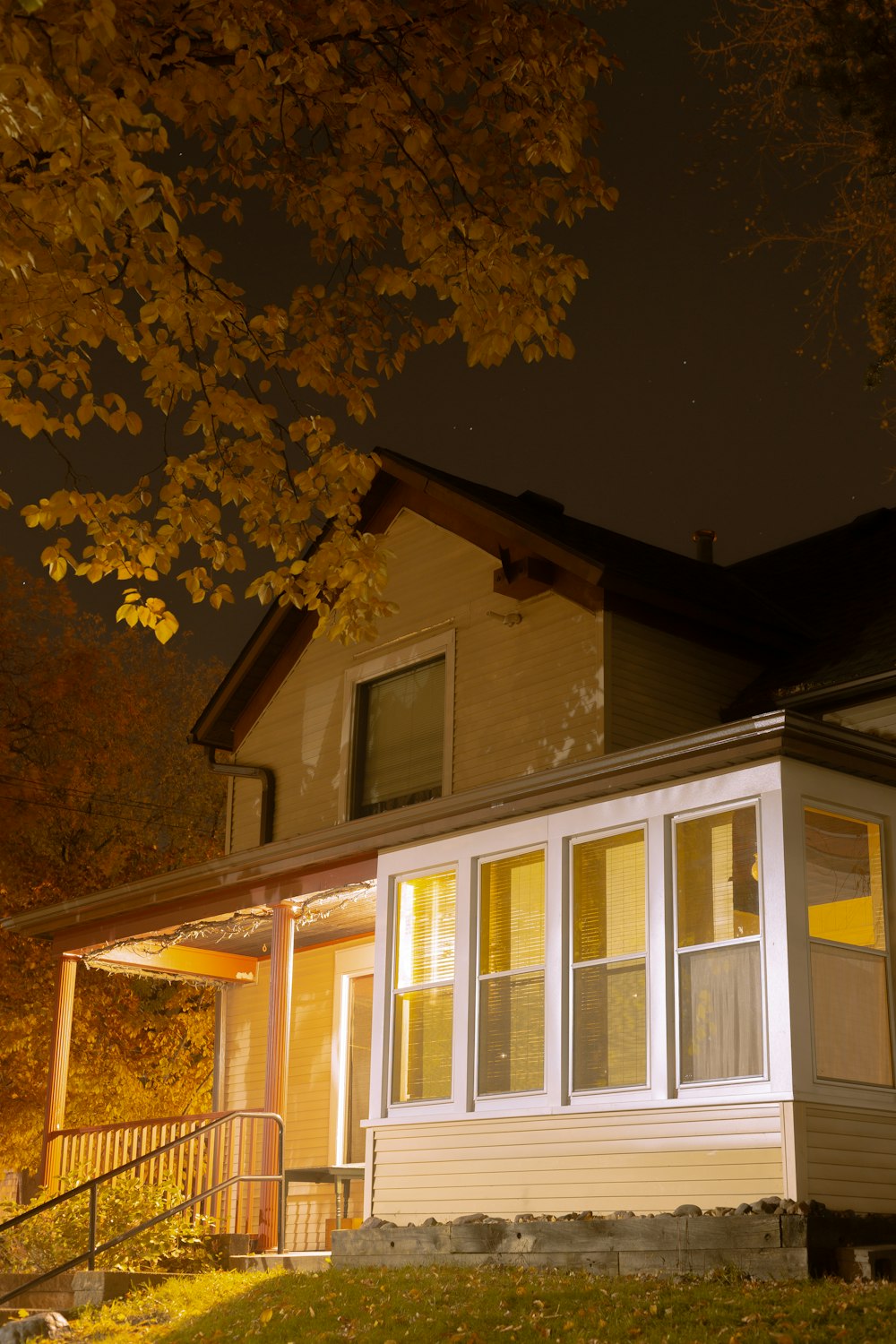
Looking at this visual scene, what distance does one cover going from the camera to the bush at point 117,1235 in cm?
1240

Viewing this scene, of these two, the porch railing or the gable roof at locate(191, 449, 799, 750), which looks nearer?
the porch railing

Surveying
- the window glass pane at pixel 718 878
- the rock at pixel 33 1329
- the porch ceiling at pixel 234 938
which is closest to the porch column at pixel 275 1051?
the porch ceiling at pixel 234 938

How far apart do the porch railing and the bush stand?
22 cm

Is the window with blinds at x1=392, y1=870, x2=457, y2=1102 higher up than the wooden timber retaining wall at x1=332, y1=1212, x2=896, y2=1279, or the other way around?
the window with blinds at x1=392, y1=870, x2=457, y2=1102

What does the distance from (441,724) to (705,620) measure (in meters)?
3.21

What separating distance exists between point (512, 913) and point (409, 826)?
1269 mm

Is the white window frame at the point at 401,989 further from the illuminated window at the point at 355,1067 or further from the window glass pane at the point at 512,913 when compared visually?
the illuminated window at the point at 355,1067

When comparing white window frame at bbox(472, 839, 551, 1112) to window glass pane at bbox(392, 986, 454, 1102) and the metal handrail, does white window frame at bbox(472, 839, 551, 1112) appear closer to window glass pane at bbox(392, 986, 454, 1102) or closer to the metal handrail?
window glass pane at bbox(392, 986, 454, 1102)

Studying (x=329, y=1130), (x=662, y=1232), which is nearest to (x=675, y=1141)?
(x=662, y=1232)

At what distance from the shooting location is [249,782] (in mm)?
18922

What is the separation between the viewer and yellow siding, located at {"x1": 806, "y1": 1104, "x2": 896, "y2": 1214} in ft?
29.8

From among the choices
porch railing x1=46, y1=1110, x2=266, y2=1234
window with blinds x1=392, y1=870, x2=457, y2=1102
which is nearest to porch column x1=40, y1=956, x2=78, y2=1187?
porch railing x1=46, y1=1110, x2=266, y2=1234

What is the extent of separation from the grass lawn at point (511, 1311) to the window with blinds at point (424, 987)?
68.5 inches

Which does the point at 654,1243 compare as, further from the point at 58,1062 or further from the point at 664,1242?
the point at 58,1062
